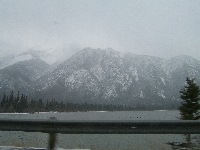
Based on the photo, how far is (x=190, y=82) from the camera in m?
39.9

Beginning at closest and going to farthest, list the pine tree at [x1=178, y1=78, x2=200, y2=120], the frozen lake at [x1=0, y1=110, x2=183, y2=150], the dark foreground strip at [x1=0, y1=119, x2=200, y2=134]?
the dark foreground strip at [x1=0, y1=119, x2=200, y2=134] → the frozen lake at [x1=0, y1=110, x2=183, y2=150] → the pine tree at [x1=178, y1=78, x2=200, y2=120]

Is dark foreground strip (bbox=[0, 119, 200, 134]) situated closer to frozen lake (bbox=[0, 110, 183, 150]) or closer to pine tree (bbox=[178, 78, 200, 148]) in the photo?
frozen lake (bbox=[0, 110, 183, 150])

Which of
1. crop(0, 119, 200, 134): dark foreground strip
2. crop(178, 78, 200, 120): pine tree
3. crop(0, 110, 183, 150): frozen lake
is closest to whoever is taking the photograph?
crop(0, 119, 200, 134): dark foreground strip

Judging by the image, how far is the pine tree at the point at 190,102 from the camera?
1526 inches

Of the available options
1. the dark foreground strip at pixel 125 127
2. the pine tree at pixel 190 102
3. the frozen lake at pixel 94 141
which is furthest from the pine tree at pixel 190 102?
the dark foreground strip at pixel 125 127

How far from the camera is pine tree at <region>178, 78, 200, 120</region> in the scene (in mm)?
38750

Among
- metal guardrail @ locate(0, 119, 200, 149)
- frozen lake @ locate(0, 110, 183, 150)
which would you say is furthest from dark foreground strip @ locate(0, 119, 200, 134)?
frozen lake @ locate(0, 110, 183, 150)

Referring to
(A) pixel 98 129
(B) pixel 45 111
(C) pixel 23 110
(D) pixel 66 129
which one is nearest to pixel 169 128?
(A) pixel 98 129

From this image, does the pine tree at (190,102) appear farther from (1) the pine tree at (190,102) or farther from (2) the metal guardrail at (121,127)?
(2) the metal guardrail at (121,127)

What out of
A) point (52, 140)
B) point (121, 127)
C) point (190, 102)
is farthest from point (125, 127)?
point (190, 102)

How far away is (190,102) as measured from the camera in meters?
39.3

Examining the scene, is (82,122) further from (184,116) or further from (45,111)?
(45,111)

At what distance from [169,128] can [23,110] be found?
569 ft

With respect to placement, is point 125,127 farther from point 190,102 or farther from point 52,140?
point 190,102
